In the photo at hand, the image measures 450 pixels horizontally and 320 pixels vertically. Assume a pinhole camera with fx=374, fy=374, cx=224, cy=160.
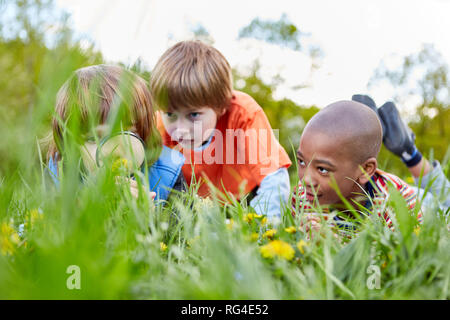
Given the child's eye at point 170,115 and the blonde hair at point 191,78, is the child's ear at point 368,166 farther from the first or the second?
the child's eye at point 170,115

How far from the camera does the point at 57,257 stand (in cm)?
66

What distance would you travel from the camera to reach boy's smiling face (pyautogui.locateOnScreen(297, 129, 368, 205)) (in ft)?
5.52

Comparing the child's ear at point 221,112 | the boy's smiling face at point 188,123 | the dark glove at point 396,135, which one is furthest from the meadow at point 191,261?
the dark glove at point 396,135

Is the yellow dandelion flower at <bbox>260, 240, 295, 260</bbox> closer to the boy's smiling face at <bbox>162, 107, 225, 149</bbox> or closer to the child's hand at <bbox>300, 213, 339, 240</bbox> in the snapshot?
the child's hand at <bbox>300, 213, 339, 240</bbox>

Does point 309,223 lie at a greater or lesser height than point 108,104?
lesser

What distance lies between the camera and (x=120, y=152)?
146 cm

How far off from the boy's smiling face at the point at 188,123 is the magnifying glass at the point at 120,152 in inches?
36.4

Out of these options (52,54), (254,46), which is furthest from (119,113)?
(254,46)

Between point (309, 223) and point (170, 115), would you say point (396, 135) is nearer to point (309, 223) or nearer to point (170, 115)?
point (170, 115)

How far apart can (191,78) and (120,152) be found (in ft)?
4.01

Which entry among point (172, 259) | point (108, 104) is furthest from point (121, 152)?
point (172, 259)

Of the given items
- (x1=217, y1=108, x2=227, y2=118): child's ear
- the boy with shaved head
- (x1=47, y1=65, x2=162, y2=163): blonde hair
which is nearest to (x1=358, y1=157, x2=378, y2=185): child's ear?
the boy with shaved head

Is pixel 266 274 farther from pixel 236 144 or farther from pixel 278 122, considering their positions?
pixel 278 122
